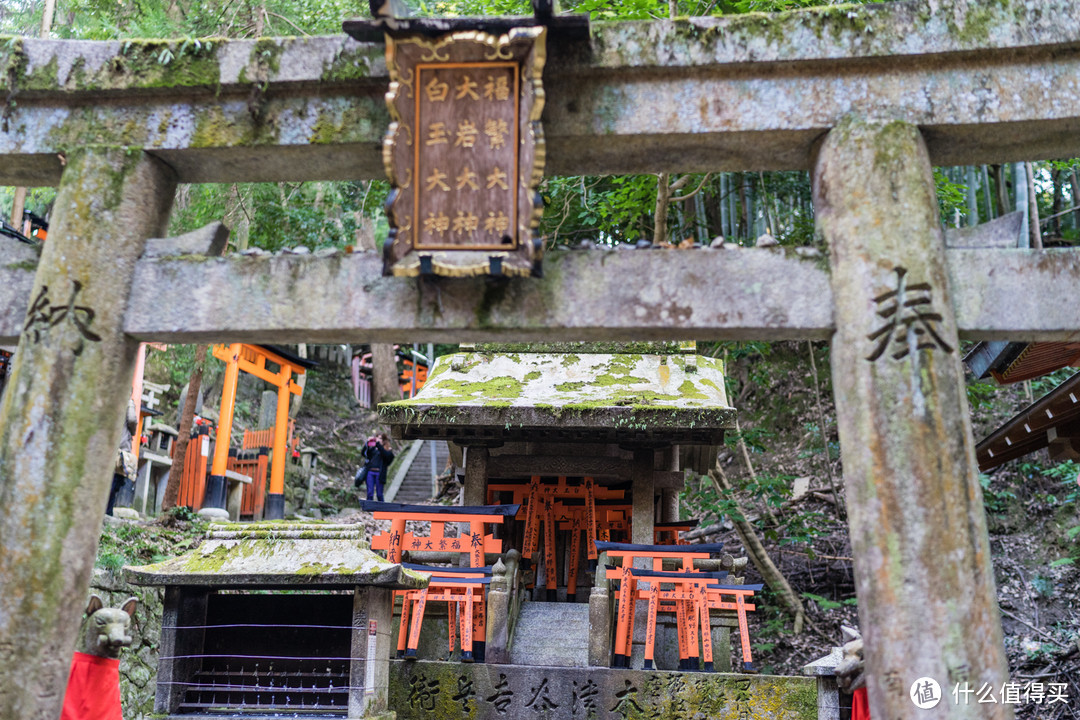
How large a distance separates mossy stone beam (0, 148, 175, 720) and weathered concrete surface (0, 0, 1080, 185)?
A: 0.42 meters

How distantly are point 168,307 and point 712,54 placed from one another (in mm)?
3292

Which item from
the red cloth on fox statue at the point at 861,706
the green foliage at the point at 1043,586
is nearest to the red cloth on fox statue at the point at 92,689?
the red cloth on fox statue at the point at 861,706

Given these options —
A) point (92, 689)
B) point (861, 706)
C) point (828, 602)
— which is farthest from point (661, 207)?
point (92, 689)

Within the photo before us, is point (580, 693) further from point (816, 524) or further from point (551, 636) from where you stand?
point (816, 524)

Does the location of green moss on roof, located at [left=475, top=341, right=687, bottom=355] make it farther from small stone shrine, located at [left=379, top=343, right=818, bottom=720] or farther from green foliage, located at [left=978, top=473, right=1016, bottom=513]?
green foliage, located at [left=978, top=473, right=1016, bottom=513]

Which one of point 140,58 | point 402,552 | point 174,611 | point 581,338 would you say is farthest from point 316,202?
point 581,338

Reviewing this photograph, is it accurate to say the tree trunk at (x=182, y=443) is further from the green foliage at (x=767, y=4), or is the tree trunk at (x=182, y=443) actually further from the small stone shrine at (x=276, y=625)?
the green foliage at (x=767, y=4)

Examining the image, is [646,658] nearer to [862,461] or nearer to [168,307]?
[862,461]

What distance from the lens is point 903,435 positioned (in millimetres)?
4074

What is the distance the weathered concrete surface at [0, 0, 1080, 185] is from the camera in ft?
15.1

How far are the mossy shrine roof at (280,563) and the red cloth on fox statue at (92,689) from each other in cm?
169

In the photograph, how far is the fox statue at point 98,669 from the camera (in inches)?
205

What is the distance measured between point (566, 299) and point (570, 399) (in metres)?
5.78

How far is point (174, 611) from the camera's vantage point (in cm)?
735
